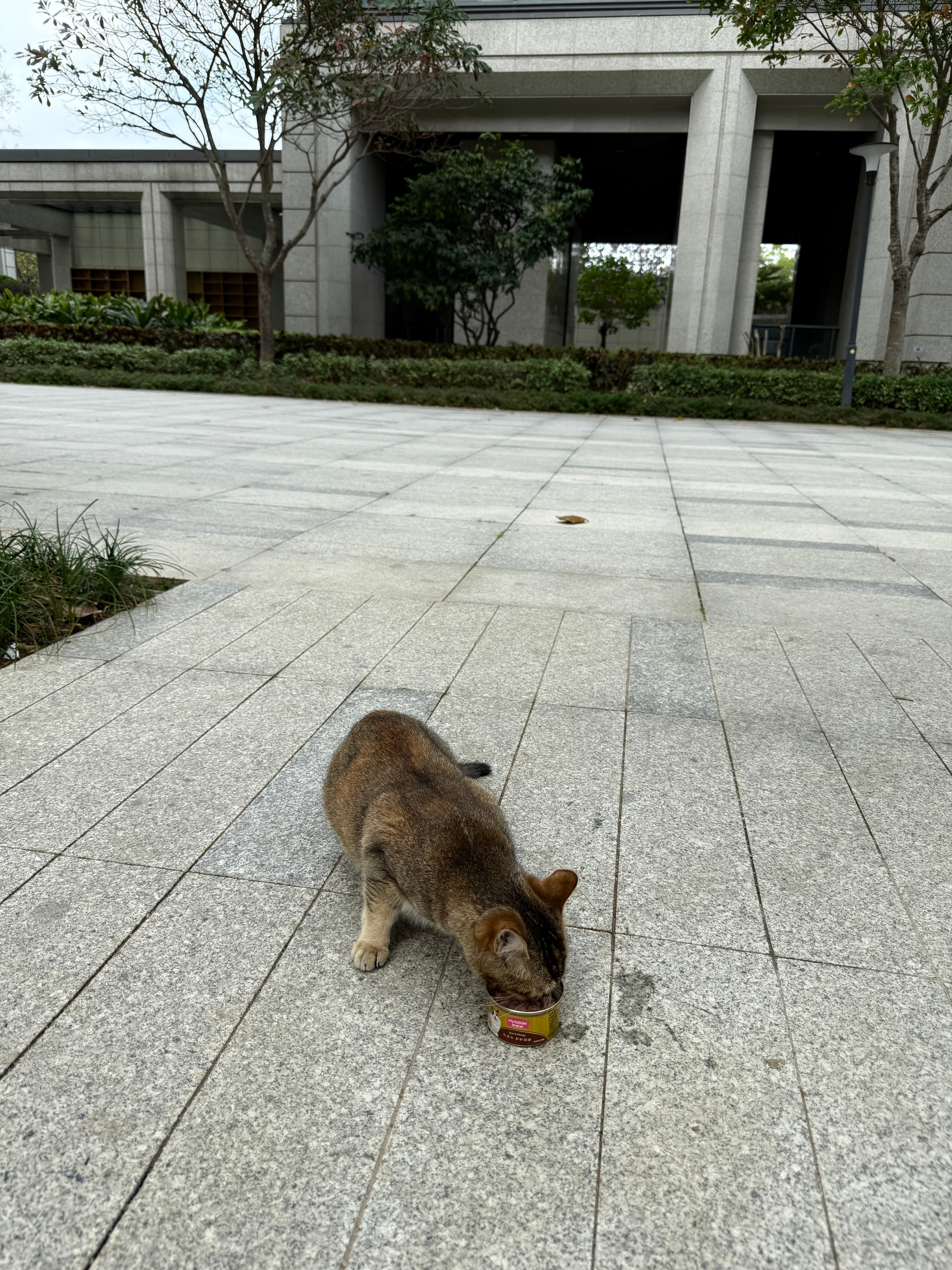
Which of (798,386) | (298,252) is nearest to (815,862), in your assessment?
(798,386)

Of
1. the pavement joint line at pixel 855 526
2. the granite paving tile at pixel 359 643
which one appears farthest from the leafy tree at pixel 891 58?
the granite paving tile at pixel 359 643

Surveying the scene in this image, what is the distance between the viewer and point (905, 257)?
24.2 m

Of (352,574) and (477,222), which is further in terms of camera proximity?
(477,222)

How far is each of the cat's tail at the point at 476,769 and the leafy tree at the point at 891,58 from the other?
18.5 meters

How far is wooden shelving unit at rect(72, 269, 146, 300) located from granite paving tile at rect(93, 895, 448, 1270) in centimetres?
4132

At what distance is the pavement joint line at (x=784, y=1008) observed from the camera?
1644mm

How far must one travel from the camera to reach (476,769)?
3.07m

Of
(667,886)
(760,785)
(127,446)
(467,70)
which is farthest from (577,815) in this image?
(467,70)

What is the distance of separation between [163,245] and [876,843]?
3454 cm

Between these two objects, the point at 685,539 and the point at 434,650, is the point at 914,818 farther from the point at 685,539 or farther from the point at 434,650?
the point at 685,539

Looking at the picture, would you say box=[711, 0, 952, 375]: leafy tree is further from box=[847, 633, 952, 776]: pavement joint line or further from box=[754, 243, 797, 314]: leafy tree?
box=[754, 243, 797, 314]: leafy tree

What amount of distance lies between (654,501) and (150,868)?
7009 mm

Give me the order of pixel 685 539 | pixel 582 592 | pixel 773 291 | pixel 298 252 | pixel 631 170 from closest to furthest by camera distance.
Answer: pixel 582 592, pixel 685 539, pixel 298 252, pixel 631 170, pixel 773 291

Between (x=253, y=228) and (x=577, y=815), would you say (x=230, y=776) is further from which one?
(x=253, y=228)
